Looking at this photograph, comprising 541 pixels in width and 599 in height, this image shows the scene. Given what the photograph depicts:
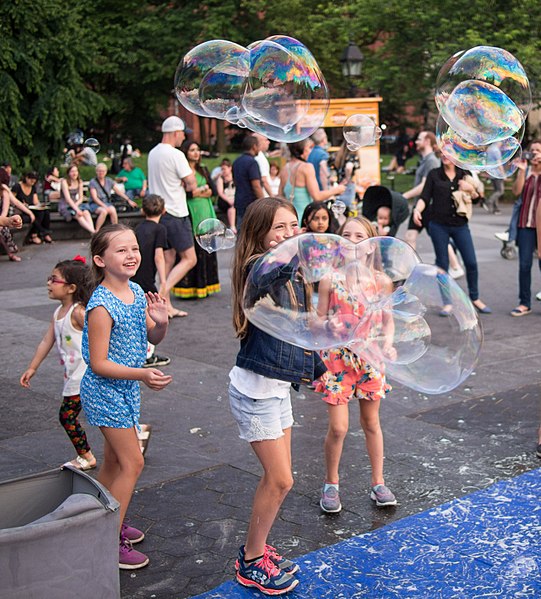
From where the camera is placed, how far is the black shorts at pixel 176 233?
9367mm

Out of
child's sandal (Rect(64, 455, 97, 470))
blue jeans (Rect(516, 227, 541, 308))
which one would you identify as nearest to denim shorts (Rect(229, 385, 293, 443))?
child's sandal (Rect(64, 455, 97, 470))

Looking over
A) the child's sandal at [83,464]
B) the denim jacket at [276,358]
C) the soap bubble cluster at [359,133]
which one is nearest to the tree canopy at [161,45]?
the soap bubble cluster at [359,133]

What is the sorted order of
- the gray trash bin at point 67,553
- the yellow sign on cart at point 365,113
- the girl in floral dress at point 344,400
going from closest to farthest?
the gray trash bin at point 67,553 → the girl in floral dress at point 344,400 → the yellow sign on cart at point 365,113

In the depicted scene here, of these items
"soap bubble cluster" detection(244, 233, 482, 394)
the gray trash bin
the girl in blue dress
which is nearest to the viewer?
the gray trash bin

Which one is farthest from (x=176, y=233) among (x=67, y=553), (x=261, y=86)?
(x=67, y=553)

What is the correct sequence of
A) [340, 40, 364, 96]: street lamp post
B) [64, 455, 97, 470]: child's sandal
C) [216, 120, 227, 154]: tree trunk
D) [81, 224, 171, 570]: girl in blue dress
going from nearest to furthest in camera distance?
1. [81, 224, 171, 570]: girl in blue dress
2. [64, 455, 97, 470]: child's sandal
3. [340, 40, 364, 96]: street lamp post
4. [216, 120, 227, 154]: tree trunk

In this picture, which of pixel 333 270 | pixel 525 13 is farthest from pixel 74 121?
pixel 333 270

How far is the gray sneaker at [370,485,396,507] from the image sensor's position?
189 inches

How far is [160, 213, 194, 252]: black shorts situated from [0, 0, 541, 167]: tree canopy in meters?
12.2

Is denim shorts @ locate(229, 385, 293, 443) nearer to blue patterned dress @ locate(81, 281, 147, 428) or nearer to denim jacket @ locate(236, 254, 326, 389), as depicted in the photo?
denim jacket @ locate(236, 254, 326, 389)

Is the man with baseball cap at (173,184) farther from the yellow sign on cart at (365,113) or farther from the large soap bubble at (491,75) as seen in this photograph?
the yellow sign on cart at (365,113)

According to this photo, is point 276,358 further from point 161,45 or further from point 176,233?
point 161,45

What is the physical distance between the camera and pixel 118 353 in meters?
4.05

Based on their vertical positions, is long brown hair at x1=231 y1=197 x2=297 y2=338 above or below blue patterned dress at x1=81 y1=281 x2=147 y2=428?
above
